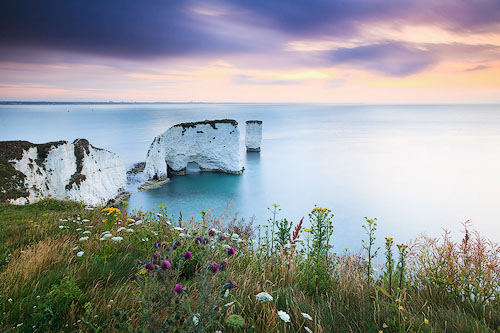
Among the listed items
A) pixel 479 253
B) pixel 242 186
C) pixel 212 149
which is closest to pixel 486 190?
pixel 242 186

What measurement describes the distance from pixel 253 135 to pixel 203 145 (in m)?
19.3

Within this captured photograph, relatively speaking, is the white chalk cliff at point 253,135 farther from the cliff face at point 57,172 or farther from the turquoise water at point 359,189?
the cliff face at point 57,172

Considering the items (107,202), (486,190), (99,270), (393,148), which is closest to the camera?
(99,270)

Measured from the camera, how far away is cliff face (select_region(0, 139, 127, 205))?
602 inches

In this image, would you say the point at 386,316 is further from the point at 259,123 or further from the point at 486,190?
the point at 259,123

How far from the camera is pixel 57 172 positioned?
1864cm

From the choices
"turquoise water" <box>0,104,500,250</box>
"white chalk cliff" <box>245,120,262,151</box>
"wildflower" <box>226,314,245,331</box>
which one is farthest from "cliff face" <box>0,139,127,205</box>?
"white chalk cliff" <box>245,120,262,151</box>

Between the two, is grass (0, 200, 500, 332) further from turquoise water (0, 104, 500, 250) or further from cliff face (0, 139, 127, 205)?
turquoise water (0, 104, 500, 250)

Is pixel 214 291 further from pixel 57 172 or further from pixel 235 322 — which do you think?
pixel 57 172

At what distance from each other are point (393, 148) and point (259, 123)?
30.1 meters

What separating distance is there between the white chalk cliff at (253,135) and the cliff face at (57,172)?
30893 millimetres

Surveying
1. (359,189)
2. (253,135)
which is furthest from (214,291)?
(253,135)

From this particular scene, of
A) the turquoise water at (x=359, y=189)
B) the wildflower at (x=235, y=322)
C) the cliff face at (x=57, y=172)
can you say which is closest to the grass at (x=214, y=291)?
the wildflower at (x=235, y=322)

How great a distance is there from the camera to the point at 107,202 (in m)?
24.1
